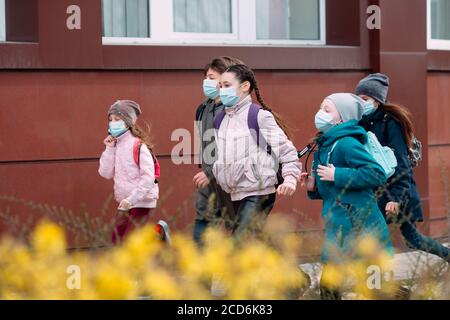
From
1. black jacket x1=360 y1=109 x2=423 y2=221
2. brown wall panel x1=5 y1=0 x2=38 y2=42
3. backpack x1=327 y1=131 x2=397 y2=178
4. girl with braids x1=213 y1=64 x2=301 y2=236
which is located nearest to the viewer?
backpack x1=327 y1=131 x2=397 y2=178

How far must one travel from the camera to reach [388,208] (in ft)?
23.9

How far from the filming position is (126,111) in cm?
784

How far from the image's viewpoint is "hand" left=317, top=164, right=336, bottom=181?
6461 millimetres

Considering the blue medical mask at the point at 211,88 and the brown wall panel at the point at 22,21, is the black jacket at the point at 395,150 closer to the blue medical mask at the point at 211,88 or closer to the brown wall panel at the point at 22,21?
the blue medical mask at the point at 211,88

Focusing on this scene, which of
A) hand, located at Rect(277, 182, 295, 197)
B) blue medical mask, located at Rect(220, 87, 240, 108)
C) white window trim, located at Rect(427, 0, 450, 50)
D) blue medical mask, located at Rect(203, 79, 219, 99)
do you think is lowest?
hand, located at Rect(277, 182, 295, 197)

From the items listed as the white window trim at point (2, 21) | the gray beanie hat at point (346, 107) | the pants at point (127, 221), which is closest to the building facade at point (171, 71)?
the white window trim at point (2, 21)

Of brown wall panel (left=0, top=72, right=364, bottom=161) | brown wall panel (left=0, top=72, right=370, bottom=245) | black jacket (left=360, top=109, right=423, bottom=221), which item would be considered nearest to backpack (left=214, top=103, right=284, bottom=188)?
black jacket (left=360, top=109, right=423, bottom=221)

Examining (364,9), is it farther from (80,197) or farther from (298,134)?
(80,197)

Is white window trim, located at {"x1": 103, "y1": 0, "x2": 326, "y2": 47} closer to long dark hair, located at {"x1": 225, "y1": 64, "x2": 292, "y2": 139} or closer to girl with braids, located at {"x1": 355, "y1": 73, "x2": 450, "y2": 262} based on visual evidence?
long dark hair, located at {"x1": 225, "y1": 64, "x2": 292, "y2": 139}

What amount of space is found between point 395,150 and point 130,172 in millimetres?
1833

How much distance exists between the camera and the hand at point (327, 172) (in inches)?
254

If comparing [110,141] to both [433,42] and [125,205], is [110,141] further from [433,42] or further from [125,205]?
[433,42]

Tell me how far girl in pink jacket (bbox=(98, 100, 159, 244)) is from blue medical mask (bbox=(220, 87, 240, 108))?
800 mm

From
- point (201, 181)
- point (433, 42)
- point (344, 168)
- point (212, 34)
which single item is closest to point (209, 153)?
point (201, 181)
